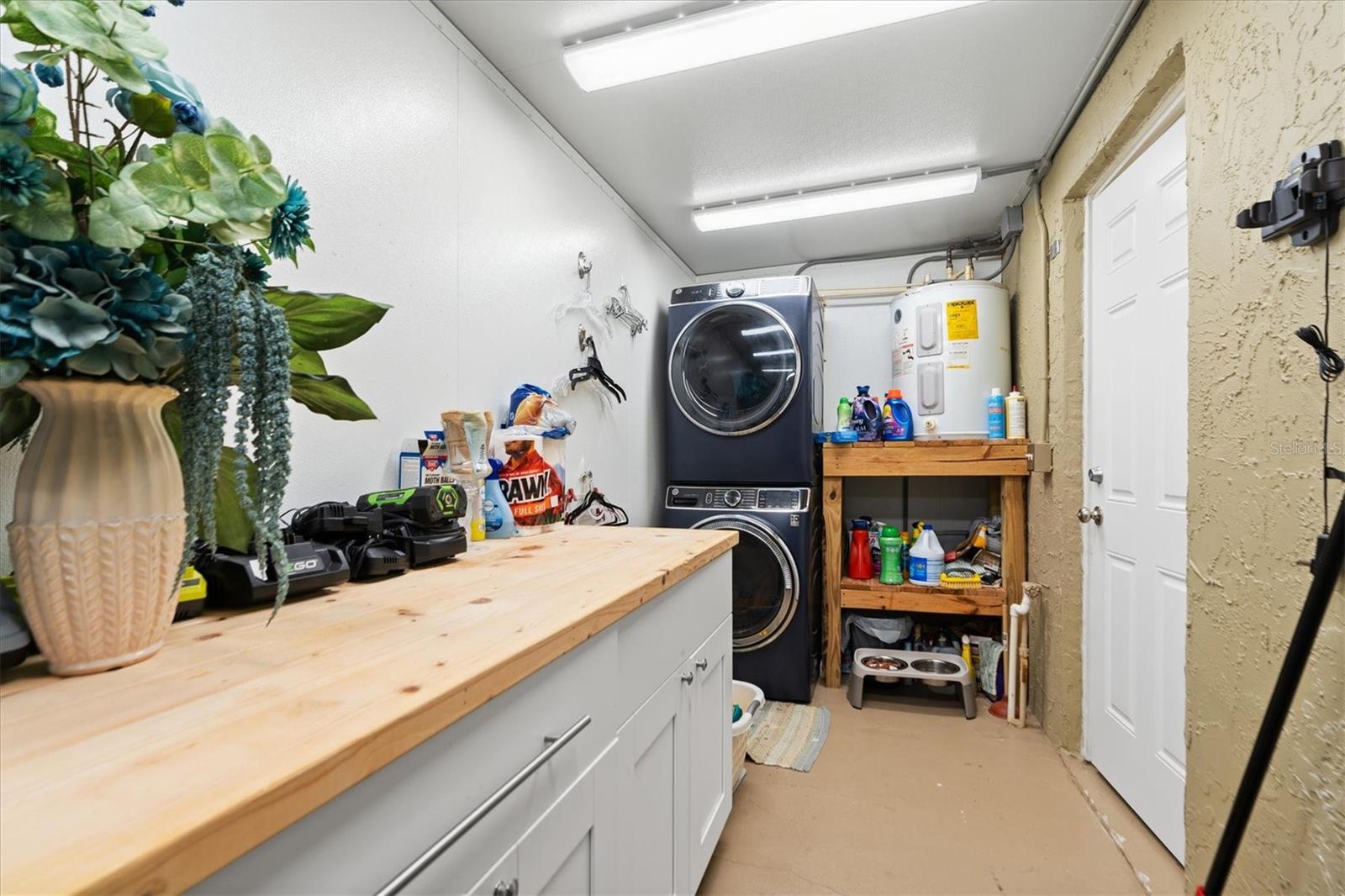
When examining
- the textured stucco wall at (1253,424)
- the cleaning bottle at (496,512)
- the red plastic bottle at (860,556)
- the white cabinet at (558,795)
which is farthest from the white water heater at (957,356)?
the cleaning bottle at (496,512)

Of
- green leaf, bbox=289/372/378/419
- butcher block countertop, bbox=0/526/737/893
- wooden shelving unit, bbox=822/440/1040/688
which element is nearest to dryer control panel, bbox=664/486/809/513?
wooden shelving unit, bbox=822/440/1040/688

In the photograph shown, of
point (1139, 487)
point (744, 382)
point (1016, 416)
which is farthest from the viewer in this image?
point (744, 382)

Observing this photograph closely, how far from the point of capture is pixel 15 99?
18.6 inches

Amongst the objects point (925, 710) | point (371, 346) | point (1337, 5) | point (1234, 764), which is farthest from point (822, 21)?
point (925, 710)

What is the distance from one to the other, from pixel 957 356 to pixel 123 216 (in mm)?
2896

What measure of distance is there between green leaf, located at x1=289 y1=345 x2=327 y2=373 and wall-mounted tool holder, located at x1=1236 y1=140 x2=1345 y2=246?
1.50m

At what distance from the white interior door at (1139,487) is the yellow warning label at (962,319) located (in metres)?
0.62

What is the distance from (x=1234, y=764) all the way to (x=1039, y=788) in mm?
965

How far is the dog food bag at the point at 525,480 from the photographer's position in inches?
57.2

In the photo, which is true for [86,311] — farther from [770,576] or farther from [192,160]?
[770,576]

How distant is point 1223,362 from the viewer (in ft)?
3.86

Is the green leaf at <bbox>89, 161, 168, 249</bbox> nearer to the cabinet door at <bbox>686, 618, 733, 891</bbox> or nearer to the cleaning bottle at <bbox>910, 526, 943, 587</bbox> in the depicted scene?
the cabinet door at <bbox>686, 618, 733, 891</bbox>

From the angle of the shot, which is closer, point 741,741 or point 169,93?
point 169,93

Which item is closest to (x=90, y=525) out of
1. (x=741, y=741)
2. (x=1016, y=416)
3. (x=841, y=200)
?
(x=741, y=741)
